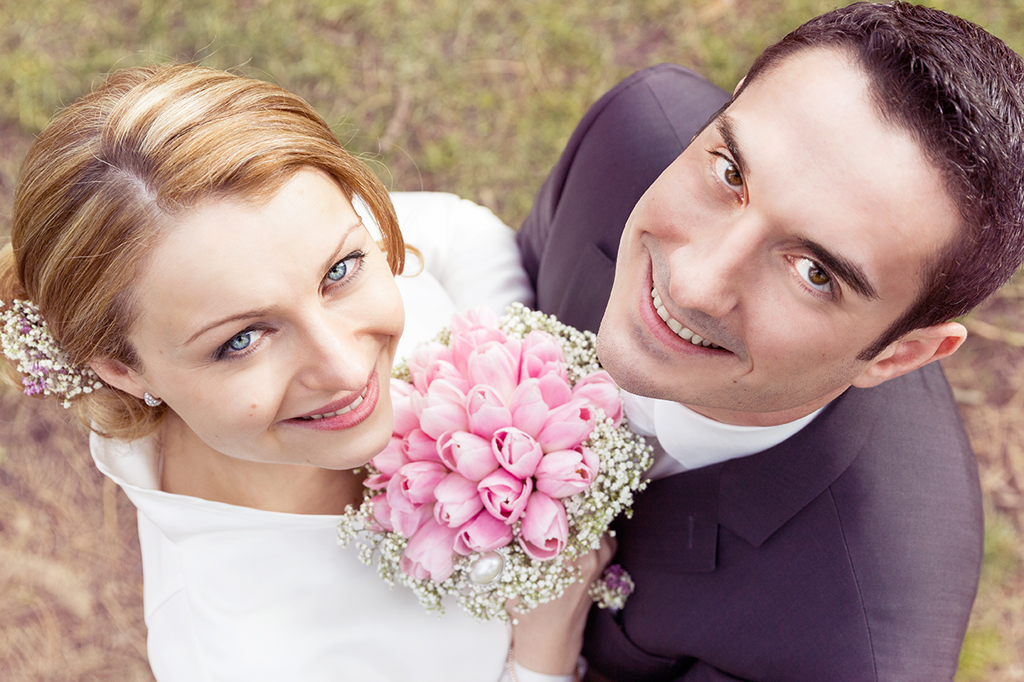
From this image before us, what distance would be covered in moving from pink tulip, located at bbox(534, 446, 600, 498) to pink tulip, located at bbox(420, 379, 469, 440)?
0.26m

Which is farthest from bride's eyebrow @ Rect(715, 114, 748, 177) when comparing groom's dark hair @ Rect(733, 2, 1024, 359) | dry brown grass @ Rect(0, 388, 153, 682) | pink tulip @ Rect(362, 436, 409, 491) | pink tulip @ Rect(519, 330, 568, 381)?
dry brown grass @ Rect(0, 388, 153, 682)

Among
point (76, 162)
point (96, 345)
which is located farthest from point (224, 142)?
point (96, 345)

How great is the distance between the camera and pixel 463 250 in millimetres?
3379

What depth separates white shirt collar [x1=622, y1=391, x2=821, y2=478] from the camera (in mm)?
2375

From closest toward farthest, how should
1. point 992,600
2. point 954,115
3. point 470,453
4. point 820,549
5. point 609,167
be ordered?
point 954,115 → point 470,453 → point 820,549 → point 609,167 → point 992,600

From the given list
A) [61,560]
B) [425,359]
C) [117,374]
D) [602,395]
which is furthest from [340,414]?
[61,560]

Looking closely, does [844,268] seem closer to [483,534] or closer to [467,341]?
[467,341]

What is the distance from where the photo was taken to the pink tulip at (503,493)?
6.51 ft

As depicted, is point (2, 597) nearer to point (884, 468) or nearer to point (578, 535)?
point (578, 535)

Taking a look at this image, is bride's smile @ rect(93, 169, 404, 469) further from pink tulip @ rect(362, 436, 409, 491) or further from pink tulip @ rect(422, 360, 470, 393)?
pink tulip @ rect(422, 360, 470, 393)

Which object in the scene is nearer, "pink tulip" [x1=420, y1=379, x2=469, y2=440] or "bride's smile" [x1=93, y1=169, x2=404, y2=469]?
"bride's smile" [x1=93, y1=169, x2=404, y2=469]

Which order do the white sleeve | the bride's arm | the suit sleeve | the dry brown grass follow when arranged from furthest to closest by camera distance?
the dry brown grass
the white sleeve
the suit sleeve
the bride's arm

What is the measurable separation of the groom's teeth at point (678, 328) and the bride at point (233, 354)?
80cm

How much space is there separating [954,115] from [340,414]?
1.80 m
